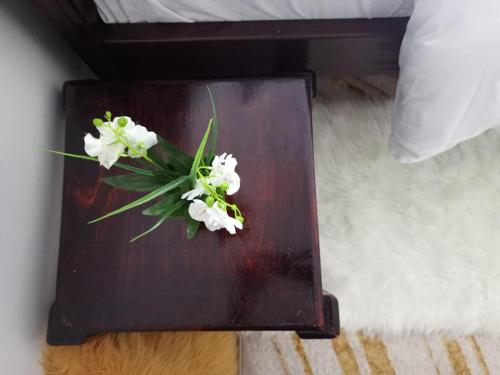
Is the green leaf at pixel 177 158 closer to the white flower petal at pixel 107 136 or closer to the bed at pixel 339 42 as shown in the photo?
the white flower petal at pixel 107 136

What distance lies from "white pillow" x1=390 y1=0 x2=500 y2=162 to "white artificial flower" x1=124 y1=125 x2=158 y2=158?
0.41 m

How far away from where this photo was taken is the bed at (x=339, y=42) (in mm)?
604

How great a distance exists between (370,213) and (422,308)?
0.23 meters

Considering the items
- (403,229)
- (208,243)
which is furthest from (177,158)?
(403,229)

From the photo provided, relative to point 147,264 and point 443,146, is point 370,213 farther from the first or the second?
point 147,264

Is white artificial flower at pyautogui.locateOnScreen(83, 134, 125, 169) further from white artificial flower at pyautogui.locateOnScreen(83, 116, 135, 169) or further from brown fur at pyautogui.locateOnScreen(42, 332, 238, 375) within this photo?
brown fur at pyautogui.locateOnScreen(42, 332, 238, 375)

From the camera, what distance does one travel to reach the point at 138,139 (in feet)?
1.55

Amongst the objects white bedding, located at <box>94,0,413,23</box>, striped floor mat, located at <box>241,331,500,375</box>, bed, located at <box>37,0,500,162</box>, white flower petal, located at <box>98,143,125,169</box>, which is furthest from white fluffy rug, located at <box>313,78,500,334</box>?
white flower petal, located at <box>98,143,125,169</box>

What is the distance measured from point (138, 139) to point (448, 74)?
444 millimetres

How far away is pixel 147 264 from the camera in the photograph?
0.66 meters

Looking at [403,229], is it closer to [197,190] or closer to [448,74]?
[448,74]

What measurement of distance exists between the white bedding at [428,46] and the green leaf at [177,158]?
0.26 meters

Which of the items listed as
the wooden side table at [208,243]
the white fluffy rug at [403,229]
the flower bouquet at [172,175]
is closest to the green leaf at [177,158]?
the flower bouquet at [172,175]

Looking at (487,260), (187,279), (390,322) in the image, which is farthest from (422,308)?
(187,279)
